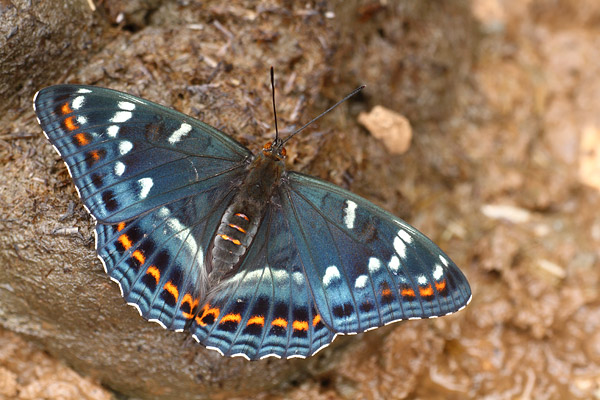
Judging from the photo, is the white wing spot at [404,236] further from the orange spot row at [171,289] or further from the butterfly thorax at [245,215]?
the orange spot row at [171,289]

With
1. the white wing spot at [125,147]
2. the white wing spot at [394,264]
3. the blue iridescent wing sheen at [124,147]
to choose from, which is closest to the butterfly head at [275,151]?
the blue iridescent wing sheen at [124,147]

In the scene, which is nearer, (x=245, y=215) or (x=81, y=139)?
(x=81, y=139)

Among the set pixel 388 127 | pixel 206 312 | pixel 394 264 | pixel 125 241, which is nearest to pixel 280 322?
pixel 206 312

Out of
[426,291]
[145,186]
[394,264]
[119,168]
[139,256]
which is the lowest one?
[426,291]

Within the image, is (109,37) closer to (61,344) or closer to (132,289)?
(132,289)

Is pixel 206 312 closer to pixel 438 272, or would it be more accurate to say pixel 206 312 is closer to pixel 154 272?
pixel 154 272

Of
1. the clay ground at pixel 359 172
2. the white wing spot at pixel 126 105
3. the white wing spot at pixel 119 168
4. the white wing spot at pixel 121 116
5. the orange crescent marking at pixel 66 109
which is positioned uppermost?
the orange crescent marking at pixel 66 109
